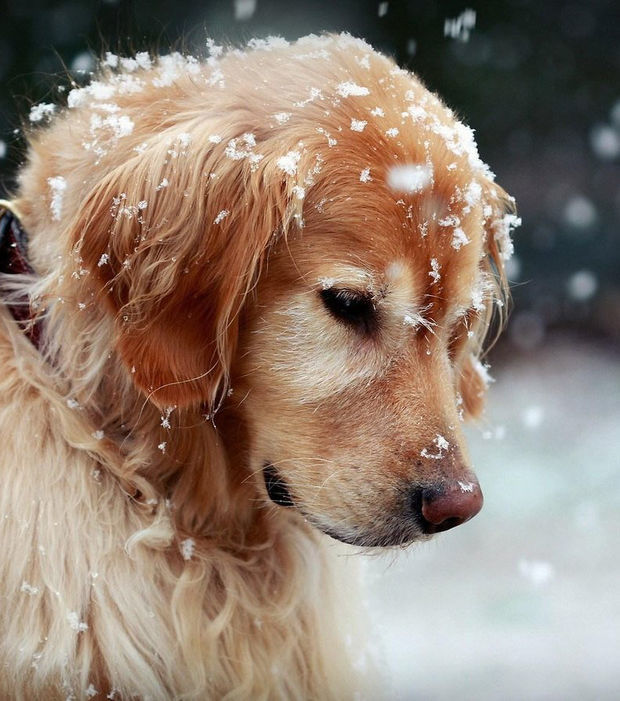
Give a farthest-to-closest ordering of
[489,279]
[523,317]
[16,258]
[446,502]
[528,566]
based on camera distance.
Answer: [523,317]
[528,566]
[489,279]
[16,258]
[446,502]

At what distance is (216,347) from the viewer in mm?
1946

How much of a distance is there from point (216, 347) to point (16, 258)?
61 cm

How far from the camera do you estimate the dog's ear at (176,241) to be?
1899 mm

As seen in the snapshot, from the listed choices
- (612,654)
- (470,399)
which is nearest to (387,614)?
(612,654)

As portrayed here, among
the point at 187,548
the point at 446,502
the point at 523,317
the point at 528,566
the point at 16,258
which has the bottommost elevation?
the point at 523,317

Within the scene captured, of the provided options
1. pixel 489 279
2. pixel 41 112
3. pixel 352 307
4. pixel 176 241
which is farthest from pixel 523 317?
pixel 176 241

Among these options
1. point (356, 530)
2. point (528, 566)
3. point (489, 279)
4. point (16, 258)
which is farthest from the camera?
point (528, 566)

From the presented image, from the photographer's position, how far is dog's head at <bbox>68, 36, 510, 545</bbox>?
1.91m

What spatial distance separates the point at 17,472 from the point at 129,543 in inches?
12.2

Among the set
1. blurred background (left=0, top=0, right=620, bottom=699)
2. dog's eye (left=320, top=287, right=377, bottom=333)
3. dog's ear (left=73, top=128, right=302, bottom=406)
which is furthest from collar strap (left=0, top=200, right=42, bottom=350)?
dog's eye (left=320, top=287, right=377, bottom=333)

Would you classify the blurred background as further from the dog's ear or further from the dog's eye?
the dog's eye

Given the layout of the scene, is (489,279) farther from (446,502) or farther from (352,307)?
(446,502)

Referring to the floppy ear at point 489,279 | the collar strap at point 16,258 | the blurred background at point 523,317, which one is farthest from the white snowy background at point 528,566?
the collar strap at point 16,258

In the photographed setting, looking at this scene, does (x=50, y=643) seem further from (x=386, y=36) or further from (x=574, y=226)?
(x=574, y=226)
